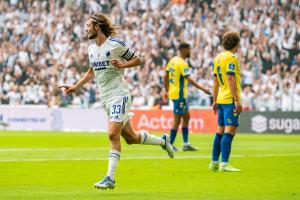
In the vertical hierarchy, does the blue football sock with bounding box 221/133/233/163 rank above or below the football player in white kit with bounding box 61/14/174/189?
below

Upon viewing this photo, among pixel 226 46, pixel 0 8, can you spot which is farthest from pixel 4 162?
pixel 0 8

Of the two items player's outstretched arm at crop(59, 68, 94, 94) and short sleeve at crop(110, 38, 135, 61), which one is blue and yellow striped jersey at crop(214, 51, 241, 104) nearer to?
player's outstretched arm at crop(59, 68, 94, 94)

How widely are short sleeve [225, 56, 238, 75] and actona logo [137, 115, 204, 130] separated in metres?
20.6

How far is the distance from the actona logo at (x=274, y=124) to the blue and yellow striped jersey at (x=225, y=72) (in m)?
19.3

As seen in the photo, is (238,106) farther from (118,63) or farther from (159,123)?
(159,123)

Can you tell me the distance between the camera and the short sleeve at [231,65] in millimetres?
15210

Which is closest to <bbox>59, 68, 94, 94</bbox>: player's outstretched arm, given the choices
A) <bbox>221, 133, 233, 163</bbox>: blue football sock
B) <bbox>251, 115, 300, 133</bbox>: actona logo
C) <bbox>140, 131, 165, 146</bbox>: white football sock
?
<bbox>140, 131, 165, 146</bbox>: white football sock

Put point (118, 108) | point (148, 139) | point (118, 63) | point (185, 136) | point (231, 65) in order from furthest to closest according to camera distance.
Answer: point (185, 136) → point (231, 65) → point (148, 139) → point (118, 108) → point (118, 63)

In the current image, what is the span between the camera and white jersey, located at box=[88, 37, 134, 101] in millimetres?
12734

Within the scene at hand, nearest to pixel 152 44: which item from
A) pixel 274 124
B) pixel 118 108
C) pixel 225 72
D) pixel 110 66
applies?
pixel 274 124

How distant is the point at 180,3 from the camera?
4106cm

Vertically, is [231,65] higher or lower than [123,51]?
lower

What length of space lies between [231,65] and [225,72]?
265 mm

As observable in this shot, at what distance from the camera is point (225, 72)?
50.8ft
